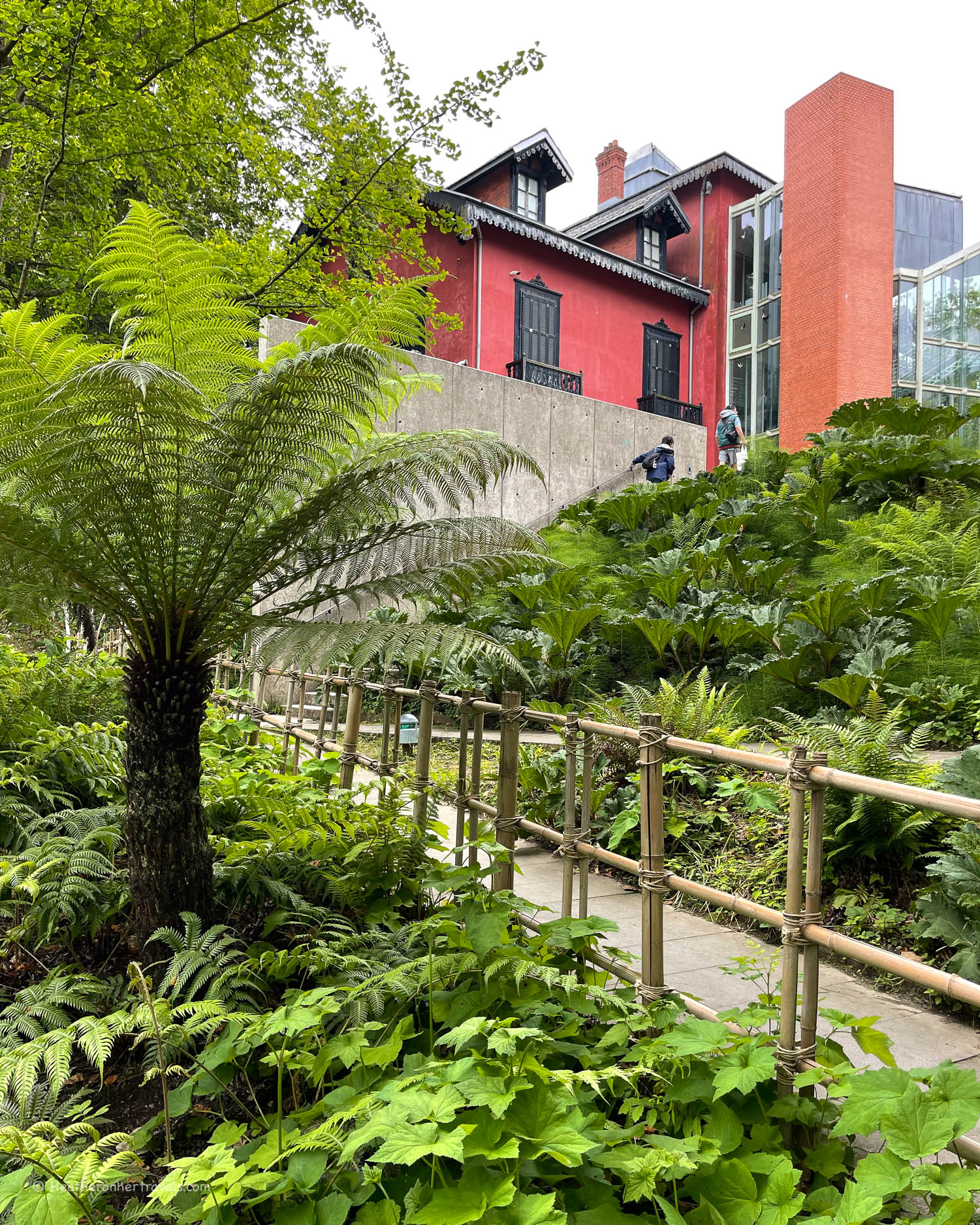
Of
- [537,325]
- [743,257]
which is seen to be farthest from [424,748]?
[743,257]

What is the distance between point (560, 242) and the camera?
17438 millimetres

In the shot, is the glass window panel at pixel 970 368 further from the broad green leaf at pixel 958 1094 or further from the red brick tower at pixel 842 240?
the broad green leaf at pixel 958 1094

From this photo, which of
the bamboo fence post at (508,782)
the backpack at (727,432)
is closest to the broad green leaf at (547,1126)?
the bamboo fence post at (508,782)

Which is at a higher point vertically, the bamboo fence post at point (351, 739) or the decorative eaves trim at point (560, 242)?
the decorative eaves trim at point (560, 242)

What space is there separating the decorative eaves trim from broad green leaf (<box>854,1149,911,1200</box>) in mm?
14430

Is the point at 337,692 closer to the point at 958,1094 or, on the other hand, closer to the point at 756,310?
the point at 958,1094

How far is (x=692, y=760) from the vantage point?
14.4 feet

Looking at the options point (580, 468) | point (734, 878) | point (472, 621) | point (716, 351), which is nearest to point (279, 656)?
point (734, 878)

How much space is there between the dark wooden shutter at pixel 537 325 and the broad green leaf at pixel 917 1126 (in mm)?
16540

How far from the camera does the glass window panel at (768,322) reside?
19047 millimetres

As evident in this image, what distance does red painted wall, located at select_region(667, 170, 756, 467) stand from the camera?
67.2 feet

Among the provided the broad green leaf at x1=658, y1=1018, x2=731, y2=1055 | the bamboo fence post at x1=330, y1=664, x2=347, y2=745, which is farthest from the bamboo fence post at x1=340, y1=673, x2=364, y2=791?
the broad green leaf at x1=658, y1=1018, x2=731, y2=1055

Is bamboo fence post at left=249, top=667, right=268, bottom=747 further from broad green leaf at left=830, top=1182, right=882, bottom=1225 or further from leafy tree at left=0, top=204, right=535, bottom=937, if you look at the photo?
broad green leaf at left=830, top=1182, right=882, bottom=1225

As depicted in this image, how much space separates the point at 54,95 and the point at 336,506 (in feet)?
21.2
